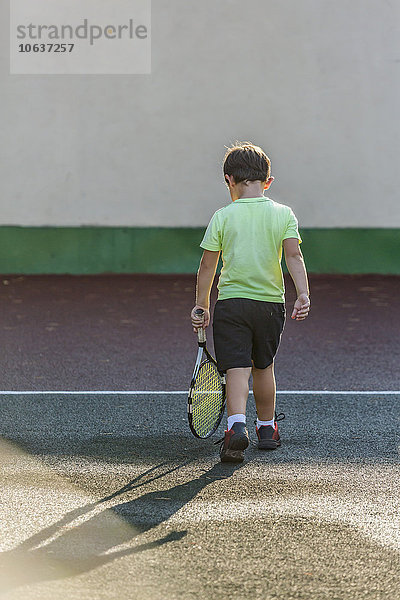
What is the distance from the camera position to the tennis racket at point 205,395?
570 cm

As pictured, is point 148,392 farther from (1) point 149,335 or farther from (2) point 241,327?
(1) point 149,335

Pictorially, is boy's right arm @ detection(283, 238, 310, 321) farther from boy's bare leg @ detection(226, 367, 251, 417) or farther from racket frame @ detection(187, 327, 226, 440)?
racket frame @ detection(187, 327, 226, 440)

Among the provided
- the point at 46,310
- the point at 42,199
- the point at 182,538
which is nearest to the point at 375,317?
the point at 46,310

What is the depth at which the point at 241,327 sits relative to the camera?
570 cm

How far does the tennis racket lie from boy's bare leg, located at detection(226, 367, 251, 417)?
0.17 meters

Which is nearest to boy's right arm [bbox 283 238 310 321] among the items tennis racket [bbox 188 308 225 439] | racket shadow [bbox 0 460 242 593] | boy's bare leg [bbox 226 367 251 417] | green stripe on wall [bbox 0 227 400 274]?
boy's bare leg [bbox 226 367 251 417]

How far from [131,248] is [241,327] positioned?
9964mm

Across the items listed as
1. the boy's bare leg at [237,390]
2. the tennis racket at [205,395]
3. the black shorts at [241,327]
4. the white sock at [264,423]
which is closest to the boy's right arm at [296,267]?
the black shorts at [241,327]

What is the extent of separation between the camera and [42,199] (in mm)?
15547

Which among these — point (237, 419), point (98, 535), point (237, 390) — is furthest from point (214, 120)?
point (98, 535)

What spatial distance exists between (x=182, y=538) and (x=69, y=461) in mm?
1403

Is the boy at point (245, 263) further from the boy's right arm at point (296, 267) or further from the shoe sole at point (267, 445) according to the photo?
the shoe sole at point (267, 445)

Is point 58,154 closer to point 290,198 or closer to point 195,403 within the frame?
point 290,198

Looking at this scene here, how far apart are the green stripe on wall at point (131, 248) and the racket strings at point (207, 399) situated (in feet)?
31.5
